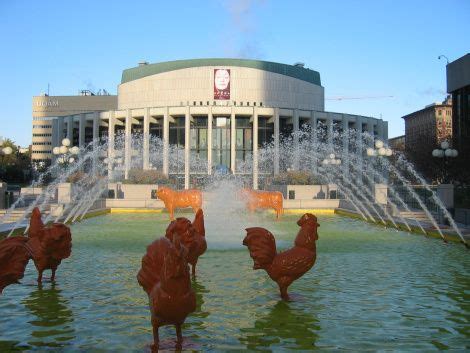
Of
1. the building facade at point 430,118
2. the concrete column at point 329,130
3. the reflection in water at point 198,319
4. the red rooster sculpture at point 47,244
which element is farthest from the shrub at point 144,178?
the building facade at point 430,118

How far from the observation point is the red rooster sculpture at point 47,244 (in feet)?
29.9

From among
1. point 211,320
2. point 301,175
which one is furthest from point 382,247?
point 301,175

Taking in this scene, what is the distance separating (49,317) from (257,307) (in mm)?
3001

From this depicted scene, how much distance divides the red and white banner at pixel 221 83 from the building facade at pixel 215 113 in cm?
15

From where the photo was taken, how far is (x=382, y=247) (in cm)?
1509

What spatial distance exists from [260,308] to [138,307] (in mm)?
1840

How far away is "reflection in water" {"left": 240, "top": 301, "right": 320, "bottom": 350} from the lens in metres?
6.17

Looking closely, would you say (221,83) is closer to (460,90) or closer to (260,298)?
(460,90)

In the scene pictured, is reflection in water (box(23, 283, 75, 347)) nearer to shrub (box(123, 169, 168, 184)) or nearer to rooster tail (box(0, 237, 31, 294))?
rooster tail (box(0, 237, 31, 294))

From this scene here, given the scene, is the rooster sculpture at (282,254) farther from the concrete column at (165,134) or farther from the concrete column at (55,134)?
the concrete column at (55,134)

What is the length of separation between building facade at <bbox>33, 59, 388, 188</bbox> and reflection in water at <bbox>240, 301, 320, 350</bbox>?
56.9 m

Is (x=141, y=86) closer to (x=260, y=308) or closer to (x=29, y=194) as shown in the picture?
(x=29, y=194)

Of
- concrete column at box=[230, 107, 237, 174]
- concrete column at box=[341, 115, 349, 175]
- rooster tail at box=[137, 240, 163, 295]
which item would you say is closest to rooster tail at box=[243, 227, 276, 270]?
rooster tail at box=[137, 240, 163, 295]

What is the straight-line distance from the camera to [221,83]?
76062 millimetres
